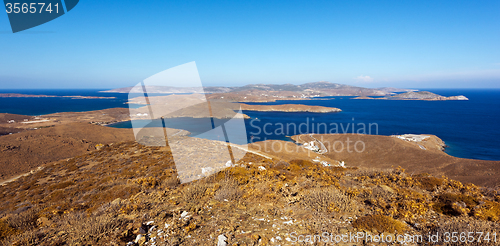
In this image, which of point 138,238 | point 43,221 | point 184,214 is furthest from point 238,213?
point 43,221

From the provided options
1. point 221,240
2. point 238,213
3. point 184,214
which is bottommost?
point 238,213

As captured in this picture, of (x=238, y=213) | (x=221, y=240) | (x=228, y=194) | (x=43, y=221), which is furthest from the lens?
(x=228, y=194)

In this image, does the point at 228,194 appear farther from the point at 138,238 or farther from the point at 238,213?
the point at 138,238

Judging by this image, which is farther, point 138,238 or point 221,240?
point 138,238

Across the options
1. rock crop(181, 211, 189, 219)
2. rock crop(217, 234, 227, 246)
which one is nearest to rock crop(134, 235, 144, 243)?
rock crop(181, 211, 189, 219)

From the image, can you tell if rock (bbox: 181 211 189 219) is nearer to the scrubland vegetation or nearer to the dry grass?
the scrubland vegetation

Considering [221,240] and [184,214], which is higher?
[221,240]

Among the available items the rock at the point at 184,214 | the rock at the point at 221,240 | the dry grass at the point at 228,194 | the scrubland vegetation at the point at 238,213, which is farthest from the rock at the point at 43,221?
the rock at the point at 221,240

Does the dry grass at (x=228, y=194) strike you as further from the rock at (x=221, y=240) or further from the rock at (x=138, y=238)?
the rock at (x=138, y=238)

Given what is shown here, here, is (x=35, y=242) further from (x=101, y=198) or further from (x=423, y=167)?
(x=423, y=167)

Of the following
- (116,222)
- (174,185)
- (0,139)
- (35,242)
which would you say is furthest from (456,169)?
(0,139)

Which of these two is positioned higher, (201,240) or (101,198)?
(201,240)
